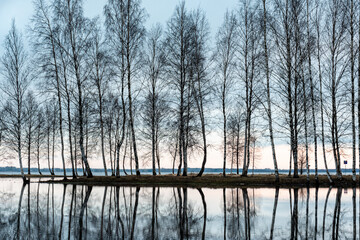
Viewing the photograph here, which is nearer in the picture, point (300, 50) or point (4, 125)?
point (300, 50)

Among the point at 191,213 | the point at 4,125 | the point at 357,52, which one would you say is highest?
the point at 357,52

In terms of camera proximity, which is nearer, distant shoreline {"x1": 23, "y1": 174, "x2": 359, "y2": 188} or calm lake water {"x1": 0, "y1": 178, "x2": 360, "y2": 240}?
calm lake water {"x1": 0, "y1": 178, "x2": 360, "y2": 240}

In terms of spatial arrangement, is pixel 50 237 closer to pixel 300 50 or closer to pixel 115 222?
pixel 115 222

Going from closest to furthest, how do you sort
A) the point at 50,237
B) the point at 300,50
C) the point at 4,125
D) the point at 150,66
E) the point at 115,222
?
the point at 50,237, the point at 115,222, the point at 300,50, the point at 150,66, the point at 4,125

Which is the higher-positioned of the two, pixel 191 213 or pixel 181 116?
pixel 181 116

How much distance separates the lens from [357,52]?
92.0 ft

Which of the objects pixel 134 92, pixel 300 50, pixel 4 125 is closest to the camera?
pixel 300 50

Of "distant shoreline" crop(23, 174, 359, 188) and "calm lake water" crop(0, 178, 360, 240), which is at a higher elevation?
"calm lake water" crop(0, 178, 360, 240)

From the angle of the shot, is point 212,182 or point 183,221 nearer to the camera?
point 183,221

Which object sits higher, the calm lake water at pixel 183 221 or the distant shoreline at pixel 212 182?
the calm lake water at pixel 183 221

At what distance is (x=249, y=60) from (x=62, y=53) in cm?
1861

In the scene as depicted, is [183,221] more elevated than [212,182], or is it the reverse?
[183,221]

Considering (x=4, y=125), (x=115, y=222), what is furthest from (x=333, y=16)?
(x=4, y=125)

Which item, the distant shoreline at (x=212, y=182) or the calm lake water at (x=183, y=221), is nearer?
the calm lake water at (x=183, y=221)
